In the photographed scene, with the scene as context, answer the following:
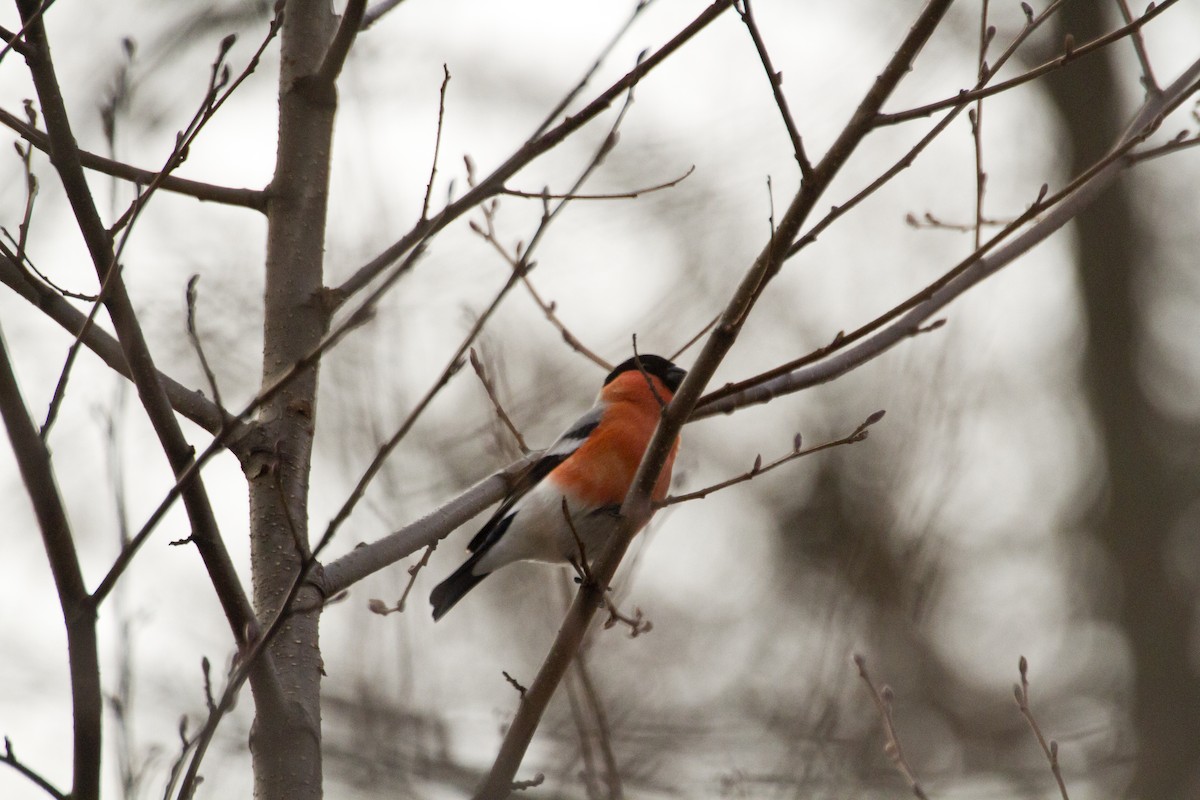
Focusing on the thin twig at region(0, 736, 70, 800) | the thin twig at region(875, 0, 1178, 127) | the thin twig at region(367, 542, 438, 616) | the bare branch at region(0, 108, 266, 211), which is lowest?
the thin twig at region(0, 736, 70, 800)

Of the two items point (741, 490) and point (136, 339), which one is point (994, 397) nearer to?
point (741, 490)

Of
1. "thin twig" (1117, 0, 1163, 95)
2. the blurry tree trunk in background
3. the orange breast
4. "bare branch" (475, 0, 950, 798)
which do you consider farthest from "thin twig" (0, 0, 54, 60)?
the blurry tree trunk in background

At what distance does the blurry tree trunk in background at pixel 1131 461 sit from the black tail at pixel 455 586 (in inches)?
221

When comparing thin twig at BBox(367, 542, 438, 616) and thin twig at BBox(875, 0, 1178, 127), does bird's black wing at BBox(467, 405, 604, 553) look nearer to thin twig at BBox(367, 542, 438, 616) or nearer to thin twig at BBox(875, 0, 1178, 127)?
thin twig at BBox(367, 542, 438, 616)

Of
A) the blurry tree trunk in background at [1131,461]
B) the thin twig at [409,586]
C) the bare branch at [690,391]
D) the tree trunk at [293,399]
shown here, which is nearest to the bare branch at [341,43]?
the tree trunk at [293,399]

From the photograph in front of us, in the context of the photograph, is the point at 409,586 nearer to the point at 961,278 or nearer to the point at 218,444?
the point at 218,444

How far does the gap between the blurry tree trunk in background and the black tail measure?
5.62 meters

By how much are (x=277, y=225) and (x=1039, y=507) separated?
25.2 feet

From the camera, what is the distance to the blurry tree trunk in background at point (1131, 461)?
8.09 m

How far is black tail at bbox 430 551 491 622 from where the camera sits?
4.12 meters

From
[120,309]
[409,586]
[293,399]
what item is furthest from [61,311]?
[409,586]

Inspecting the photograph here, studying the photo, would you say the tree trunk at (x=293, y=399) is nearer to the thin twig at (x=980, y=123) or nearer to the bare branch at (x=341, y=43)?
the bare branch at (x=341, y=43)

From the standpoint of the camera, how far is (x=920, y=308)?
2584mm

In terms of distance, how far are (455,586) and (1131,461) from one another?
6.60m
